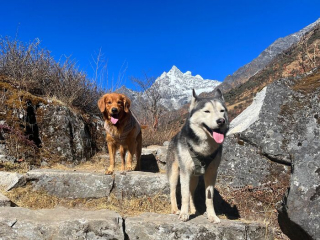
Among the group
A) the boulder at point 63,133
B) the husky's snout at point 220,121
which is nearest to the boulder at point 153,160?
the boulder at point 63,133

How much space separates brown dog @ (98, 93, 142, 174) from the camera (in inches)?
197

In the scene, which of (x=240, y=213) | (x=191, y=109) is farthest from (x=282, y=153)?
(x=191, y=109)

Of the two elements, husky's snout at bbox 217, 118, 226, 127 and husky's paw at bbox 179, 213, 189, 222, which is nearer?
husky's snout at bbox 217, 118, 226, 127

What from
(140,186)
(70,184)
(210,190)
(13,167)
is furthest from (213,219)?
(13,167)

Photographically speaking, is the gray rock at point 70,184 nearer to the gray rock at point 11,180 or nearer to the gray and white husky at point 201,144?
the gray rock at point 11,180

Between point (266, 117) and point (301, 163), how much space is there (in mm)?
1703

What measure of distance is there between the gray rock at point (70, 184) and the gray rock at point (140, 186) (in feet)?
0.73

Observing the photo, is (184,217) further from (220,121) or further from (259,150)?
(259,150)

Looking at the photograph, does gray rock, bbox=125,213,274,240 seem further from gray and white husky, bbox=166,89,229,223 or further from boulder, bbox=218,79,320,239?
boulder, bbox=218,79,320,239

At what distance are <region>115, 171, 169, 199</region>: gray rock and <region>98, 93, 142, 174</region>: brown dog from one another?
0.42 meters

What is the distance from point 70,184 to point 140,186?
119 cm

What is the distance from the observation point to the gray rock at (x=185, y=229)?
3.21 m

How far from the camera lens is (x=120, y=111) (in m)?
5.10

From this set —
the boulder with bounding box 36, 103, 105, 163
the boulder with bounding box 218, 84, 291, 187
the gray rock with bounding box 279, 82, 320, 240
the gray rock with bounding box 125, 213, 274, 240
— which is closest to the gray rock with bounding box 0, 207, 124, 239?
the gray rock with bounding box 125, 213, 274, 240
